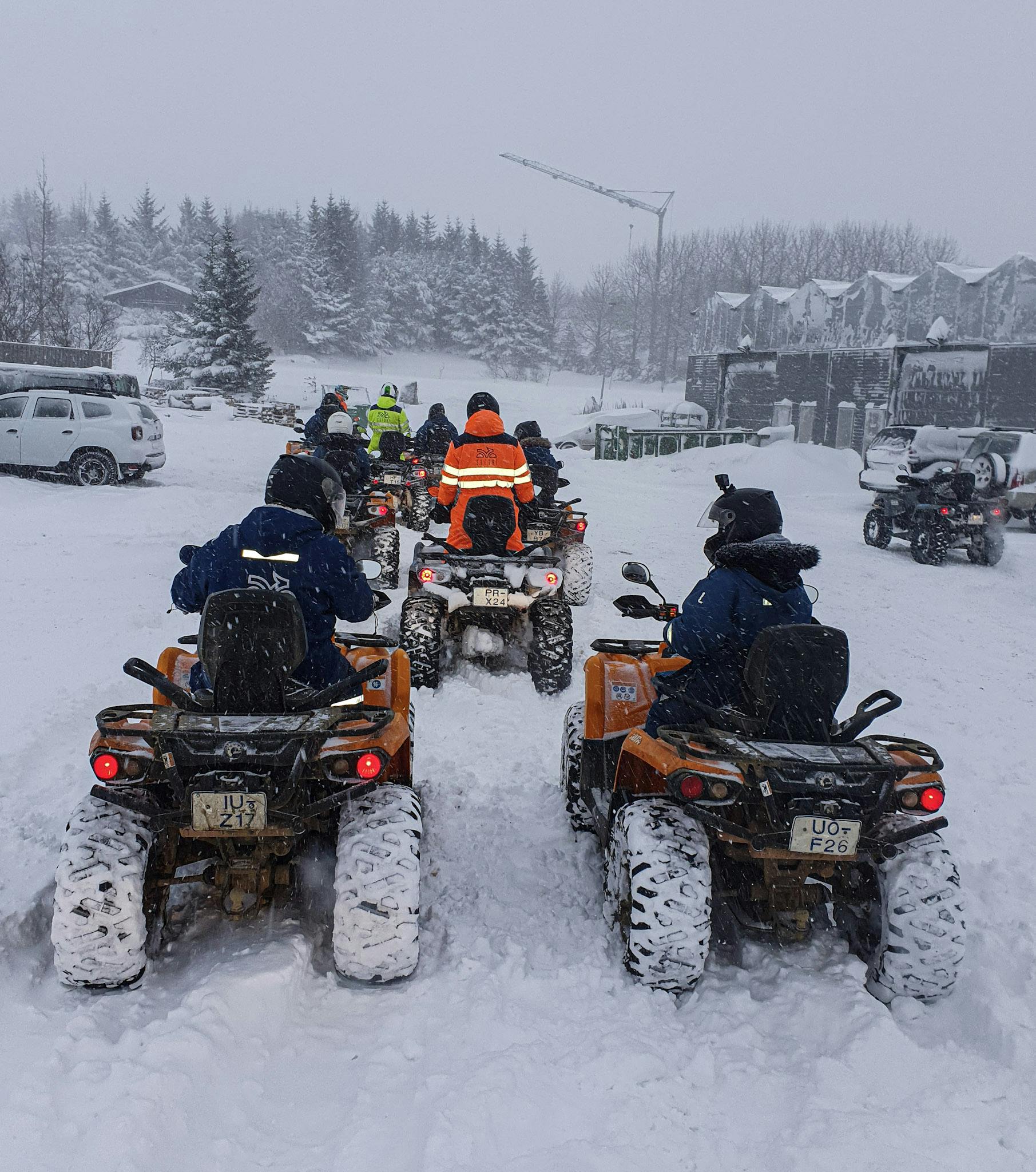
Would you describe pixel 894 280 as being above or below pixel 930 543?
above

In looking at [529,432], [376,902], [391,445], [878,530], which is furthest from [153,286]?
[376,902]

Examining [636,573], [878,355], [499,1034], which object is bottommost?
[499,1034]

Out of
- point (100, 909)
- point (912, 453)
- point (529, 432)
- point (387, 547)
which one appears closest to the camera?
point (100, 909)

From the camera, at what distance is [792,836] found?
3020mm

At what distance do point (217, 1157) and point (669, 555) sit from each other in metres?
11.1

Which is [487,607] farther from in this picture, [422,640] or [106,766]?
[106,766]

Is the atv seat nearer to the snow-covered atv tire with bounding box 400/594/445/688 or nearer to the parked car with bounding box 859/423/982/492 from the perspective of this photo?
the snow-covered atv tire with bounding box 400/594/445/688

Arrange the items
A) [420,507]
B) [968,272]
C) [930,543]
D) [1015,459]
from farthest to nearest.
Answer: [968,272]
[1015,459]
[420,507]
[930,543]

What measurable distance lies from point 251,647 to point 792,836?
2015 millimetres

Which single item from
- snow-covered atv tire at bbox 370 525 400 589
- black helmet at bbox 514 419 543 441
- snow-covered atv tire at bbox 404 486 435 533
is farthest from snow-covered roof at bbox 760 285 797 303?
snow-covered atv tire at bbox 370 525 400 589

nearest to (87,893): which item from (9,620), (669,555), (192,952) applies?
(192,952)

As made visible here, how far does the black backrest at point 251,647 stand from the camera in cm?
320

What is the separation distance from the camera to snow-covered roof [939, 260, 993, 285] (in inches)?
1141

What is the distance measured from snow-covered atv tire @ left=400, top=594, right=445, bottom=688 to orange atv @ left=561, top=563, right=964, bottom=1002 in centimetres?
317
